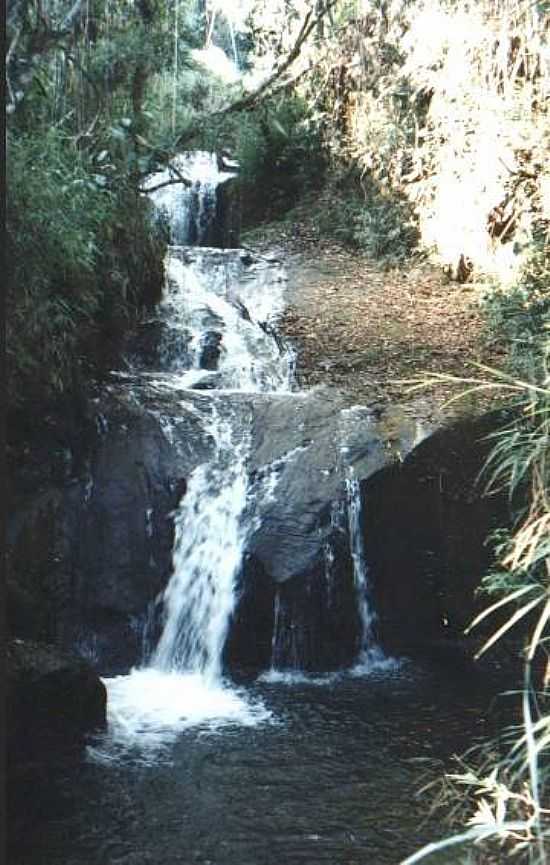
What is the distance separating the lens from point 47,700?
5.03 metres

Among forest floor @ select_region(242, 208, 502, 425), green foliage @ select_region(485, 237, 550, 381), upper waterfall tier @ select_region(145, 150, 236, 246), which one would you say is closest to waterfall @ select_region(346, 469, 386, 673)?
forest floor @ select_region(242, 208, 502, 425)

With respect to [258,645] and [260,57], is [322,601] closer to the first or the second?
[258,645]

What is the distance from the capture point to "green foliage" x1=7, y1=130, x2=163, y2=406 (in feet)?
19.6

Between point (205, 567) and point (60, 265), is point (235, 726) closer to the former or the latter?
point (205, 567)

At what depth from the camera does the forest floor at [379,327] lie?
26.9ft

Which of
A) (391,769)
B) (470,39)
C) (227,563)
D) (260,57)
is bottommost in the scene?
(391,769)

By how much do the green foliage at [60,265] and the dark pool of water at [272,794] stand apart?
2864 mm

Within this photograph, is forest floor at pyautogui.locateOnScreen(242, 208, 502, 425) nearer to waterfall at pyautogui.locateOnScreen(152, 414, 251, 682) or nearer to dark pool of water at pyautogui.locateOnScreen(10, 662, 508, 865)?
waterfall at pyautogui.locateOnScreen(152, 414, 251, 682)

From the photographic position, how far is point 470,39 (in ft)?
33.3

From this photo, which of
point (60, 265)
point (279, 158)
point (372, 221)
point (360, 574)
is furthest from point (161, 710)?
point (279, 158)

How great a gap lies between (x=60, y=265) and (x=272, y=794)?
416 centimetres

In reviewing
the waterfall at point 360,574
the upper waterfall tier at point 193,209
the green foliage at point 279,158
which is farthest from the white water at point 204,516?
the green foliage at point 279,158

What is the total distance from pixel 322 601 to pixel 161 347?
370 centimetres

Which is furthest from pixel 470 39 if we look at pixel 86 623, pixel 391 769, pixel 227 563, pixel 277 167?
pixel 391 769
